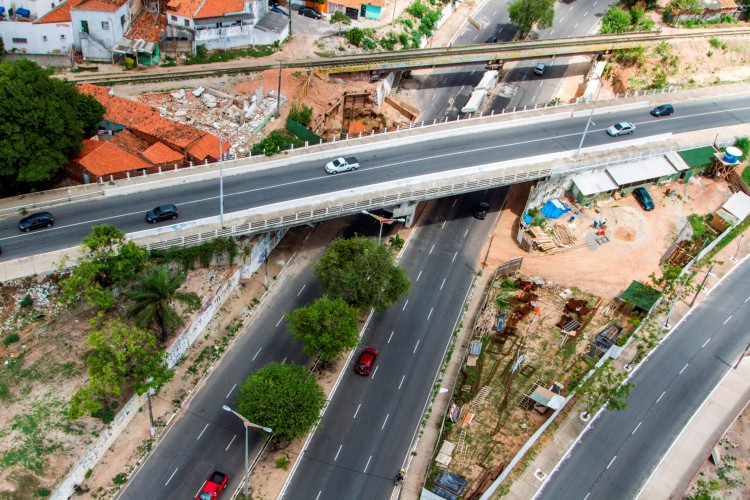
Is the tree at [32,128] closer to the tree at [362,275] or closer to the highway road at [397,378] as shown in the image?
the tree at [362,275]

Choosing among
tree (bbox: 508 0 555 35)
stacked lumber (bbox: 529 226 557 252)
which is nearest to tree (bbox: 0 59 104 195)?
stacked lumber (bbox: 529 226 557 252)

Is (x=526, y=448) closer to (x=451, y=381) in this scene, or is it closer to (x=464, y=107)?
(x=451, y=381)

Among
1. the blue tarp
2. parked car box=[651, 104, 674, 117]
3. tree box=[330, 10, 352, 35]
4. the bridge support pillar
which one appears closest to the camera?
the bridge support pillar

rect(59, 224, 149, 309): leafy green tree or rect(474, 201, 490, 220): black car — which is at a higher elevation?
rect(59, 224, 149, 309): leafy green tree

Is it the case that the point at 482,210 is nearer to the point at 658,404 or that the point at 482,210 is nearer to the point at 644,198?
the point at 644,198

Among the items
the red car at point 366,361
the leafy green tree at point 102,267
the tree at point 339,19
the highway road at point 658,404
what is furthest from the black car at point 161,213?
the tree at point 339,19

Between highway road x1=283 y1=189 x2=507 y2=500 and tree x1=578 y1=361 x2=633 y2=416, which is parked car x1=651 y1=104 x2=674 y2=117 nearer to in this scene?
highway road x1=283 y1=189 x2=507 y2=500

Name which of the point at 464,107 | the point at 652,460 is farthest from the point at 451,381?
the point at 464,107
